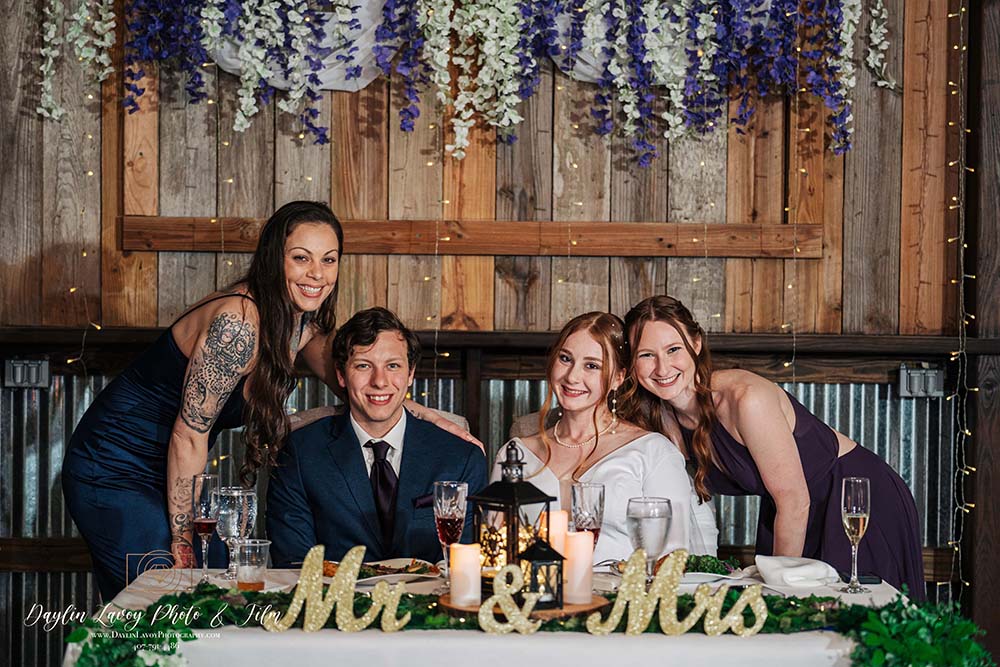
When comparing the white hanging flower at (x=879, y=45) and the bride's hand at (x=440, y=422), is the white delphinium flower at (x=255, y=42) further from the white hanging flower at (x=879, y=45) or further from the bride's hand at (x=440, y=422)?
the white hanging flower at (x=879, y=45)

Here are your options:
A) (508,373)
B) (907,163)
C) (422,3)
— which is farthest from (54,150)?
(907,163)

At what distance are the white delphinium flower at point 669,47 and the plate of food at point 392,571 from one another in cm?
228

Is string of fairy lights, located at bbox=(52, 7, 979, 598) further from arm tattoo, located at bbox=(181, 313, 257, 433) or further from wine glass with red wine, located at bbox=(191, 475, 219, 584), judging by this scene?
wine glass with red wine, located at bbox=(191, 475, 219, 584)

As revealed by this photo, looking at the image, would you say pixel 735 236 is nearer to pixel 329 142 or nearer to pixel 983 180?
pixel 983 180

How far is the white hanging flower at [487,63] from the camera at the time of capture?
4.02 metres

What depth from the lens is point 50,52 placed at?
4047mm

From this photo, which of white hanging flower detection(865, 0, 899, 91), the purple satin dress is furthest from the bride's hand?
white hanging flower detection(865, 0, 899, 91)

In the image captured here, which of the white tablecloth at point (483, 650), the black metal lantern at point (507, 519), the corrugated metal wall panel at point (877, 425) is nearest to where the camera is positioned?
the white tablecloth at point (483, 650)

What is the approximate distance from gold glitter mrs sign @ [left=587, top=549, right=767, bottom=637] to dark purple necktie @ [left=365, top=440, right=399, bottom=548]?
1.18 meters

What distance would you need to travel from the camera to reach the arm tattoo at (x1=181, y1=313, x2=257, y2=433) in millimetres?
2967

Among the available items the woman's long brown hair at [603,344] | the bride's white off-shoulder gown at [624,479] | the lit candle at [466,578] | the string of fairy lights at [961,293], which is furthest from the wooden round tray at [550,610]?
the string of fairy lights at [961,293]

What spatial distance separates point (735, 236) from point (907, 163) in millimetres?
738

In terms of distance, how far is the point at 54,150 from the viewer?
4152 mm

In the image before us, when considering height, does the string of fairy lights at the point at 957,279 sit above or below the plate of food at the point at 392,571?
above
